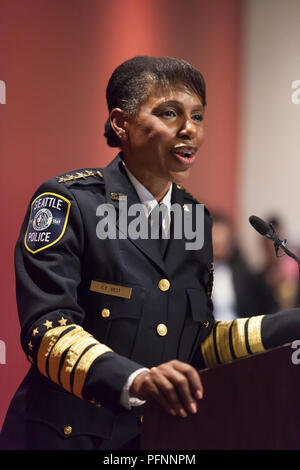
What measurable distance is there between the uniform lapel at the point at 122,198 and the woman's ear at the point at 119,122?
5 cm

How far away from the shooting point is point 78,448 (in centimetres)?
119

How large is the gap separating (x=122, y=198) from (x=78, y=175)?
10 centimetres

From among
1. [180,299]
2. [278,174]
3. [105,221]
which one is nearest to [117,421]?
[180,299]

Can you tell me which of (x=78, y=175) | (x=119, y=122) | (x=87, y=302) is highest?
(x=119, y=122)

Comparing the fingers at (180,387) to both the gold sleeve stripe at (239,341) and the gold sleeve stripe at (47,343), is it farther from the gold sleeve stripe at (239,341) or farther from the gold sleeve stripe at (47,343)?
the gold sleeve stripe at (239,341)

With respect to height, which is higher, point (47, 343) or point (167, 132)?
point (167, 132)

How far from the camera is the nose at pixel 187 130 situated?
1.27m

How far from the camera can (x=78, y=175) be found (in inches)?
51.7

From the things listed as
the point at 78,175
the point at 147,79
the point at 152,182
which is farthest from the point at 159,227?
the point at 147,79

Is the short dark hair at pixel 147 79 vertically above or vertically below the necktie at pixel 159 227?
above

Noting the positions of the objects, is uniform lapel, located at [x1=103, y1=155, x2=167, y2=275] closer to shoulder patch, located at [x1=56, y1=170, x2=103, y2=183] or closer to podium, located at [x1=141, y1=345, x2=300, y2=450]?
shoulder patch, located at [x1=56, y1=170, x2=103, y2=183]

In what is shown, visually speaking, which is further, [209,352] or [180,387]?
[209,352]

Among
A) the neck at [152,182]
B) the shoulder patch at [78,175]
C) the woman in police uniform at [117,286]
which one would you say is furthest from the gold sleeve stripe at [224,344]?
the shoulder patch at [78,175]

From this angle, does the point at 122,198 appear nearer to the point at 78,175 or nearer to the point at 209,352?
the point at 78,175
